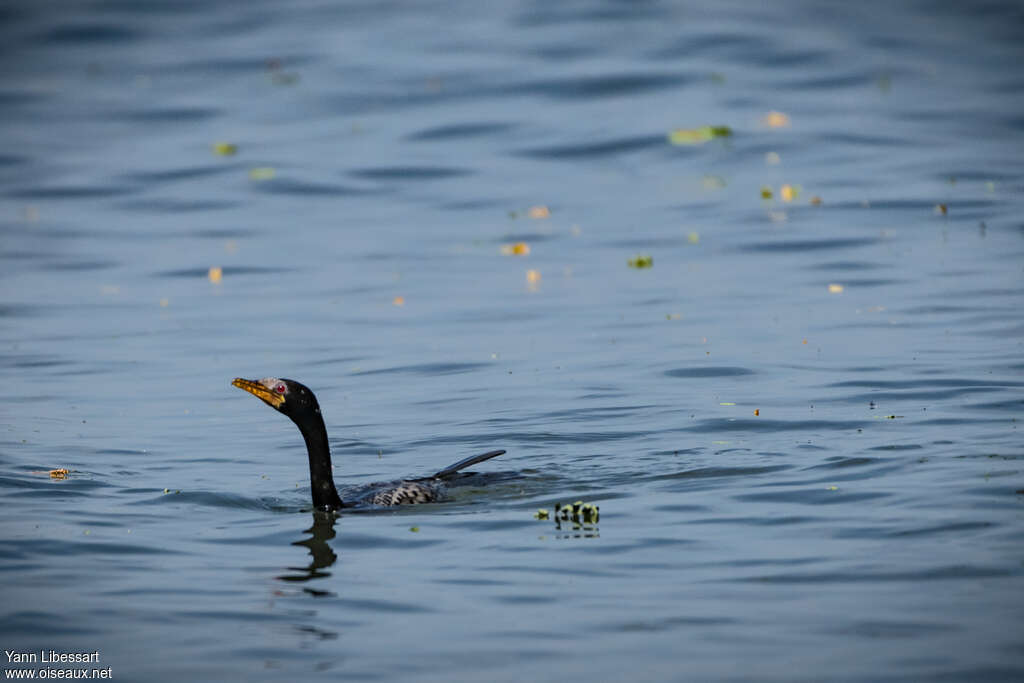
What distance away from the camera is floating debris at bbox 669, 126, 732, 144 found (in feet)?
95.2

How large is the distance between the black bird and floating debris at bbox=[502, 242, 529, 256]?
12.2 m

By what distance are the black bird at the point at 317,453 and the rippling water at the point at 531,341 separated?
247 millimetres

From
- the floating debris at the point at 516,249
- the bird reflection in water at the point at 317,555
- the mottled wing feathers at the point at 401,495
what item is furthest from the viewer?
the floating debris at the point at 516,249

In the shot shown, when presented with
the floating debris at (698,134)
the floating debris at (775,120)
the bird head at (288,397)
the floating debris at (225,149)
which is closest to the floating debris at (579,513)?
the bird head at (288,397)

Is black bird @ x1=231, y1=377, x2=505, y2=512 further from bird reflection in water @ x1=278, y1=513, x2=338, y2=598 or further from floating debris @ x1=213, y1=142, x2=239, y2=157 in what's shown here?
floating debris @ x1=213, y1=142, x2=239, y2=157

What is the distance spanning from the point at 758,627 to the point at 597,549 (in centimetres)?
171

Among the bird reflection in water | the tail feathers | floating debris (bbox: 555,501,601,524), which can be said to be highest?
the tail feathers

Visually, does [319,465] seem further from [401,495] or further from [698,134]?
[698,134]

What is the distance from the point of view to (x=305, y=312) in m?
18.6

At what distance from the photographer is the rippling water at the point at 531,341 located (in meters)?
7.42

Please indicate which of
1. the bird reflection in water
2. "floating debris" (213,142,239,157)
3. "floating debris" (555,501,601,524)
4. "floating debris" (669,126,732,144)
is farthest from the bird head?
"floating debris" (213,142,239,157)

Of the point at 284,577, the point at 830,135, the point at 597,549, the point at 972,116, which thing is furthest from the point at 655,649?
the point at 972,116

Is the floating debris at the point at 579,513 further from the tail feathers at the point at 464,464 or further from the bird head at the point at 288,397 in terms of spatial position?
the bird head at the point at 288,397

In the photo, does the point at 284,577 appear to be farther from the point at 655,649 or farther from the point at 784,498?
the point at 784,498
